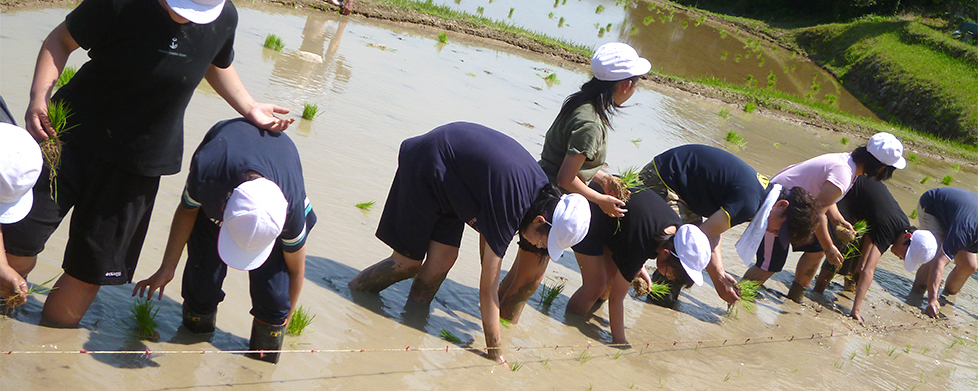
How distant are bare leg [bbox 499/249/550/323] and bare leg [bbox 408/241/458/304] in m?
0.38

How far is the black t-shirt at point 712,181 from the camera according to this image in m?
4.21

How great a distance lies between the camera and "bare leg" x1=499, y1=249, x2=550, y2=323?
3.86 metres

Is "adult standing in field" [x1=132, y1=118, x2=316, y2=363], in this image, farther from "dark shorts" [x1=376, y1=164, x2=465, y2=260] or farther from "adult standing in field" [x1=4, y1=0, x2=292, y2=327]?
"dark shorts" [x1=376, y1=164, x2=465, y2=260]

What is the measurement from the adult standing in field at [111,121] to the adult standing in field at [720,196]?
263 cm

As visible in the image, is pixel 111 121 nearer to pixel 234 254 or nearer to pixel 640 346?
pixel 234 254

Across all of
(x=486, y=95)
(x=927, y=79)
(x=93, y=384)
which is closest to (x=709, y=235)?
(x=93, y=384)

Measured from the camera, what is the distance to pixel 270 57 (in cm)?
778

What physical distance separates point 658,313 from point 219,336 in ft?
9.56

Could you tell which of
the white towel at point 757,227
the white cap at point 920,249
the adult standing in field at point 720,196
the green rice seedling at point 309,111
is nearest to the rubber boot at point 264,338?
the adult standing in field at point 720,196

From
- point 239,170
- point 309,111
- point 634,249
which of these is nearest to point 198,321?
point 239,170

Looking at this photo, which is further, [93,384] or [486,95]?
[486,95]

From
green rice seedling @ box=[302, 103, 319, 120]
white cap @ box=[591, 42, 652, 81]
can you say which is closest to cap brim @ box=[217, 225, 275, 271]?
white cap @ box=[591, 42, 652, 81]

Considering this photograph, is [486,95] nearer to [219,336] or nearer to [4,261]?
[219,336]

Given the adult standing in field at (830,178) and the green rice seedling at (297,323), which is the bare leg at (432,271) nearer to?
the green rice seedling at (297,323)
